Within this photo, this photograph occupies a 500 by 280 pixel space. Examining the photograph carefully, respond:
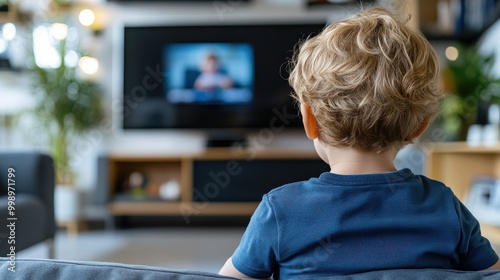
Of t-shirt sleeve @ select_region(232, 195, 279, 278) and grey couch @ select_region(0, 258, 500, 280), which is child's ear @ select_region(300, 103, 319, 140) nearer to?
t-shirt sleeve @ select_region(232, 195, 279, 278)

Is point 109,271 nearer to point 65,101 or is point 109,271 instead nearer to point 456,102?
point 456,102

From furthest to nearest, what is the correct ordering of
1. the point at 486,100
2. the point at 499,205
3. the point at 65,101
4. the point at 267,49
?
the point at 267,49 → the point at 65,101 → the point at 486,100 → the point at 499,205

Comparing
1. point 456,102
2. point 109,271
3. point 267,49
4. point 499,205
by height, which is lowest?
point 499,205

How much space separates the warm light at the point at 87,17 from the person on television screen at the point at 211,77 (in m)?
0.85

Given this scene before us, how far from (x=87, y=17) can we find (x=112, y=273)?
3.78 metres

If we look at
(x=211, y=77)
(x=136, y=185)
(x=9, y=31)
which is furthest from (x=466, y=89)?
(x=9, y=31)

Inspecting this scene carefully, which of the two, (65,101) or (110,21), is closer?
(65,101)

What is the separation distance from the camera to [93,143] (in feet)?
13.7

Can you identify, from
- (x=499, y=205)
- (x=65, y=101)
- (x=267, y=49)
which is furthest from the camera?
(x=267, y=49)

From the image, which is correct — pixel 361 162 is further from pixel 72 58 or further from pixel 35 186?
pixel 72 58

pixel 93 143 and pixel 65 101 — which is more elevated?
pixel 65 101

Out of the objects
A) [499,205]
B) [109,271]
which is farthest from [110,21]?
[109,271]

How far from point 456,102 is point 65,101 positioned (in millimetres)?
2470

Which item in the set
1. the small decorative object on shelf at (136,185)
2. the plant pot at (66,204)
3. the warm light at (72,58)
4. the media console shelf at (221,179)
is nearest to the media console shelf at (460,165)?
the media console shelf at (221,179)
